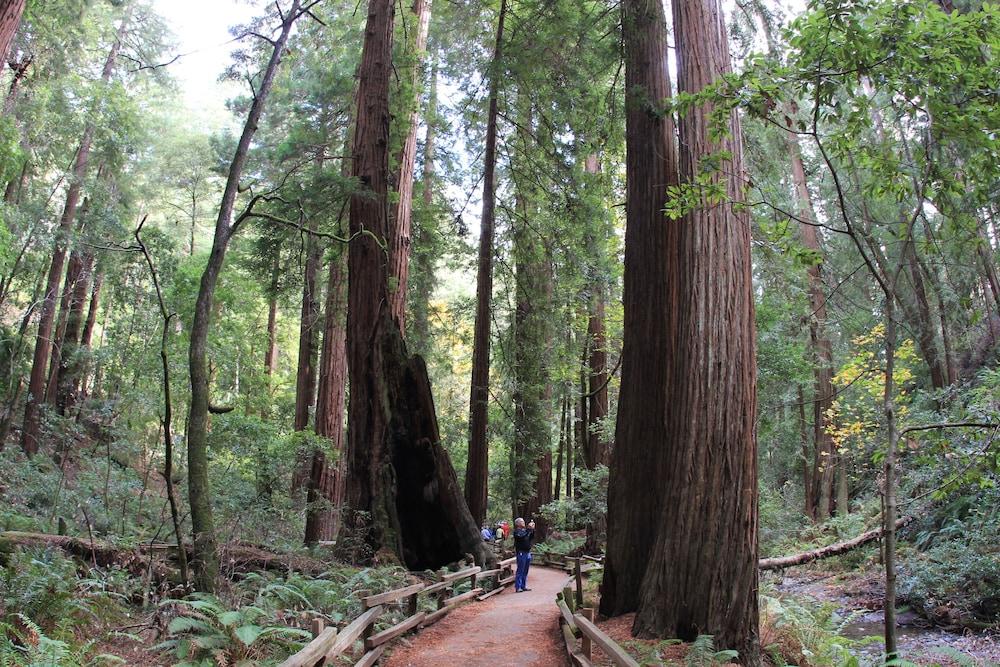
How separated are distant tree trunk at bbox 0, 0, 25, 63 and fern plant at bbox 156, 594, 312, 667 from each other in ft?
25.0

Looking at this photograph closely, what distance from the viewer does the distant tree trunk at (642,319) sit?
862 centimetres

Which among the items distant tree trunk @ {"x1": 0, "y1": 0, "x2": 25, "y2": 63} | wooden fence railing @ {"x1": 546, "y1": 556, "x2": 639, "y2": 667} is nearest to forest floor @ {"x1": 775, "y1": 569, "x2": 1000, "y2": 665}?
wooden fence railing @ {"x1": 546, "y1": 556, "x2": 639, "y2": 667}

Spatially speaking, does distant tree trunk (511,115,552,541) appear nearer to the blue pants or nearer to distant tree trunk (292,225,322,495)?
the blue pants

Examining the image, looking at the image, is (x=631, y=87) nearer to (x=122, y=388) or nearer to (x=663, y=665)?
(x=663, y=665)

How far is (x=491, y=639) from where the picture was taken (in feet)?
28.4

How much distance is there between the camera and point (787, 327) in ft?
61.1

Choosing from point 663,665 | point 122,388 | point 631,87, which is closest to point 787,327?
point 631,87

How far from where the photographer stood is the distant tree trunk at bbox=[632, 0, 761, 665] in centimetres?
696

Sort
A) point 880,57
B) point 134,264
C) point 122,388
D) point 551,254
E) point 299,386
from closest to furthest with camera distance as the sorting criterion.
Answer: point 880,57
point 551,254
point 299,386
point 122,388
point 134,264

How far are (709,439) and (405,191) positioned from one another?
9503mm

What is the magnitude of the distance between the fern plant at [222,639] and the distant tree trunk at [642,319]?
4.42m

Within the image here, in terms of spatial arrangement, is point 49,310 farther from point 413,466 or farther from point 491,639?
point 491,639

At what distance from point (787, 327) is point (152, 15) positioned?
981 inches

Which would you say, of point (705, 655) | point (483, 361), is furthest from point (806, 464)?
point (705, 655)
